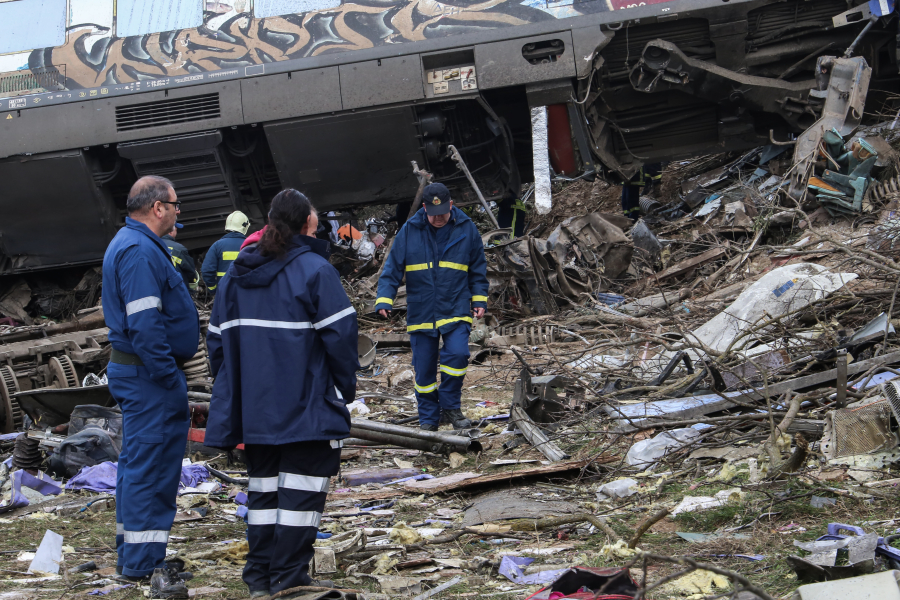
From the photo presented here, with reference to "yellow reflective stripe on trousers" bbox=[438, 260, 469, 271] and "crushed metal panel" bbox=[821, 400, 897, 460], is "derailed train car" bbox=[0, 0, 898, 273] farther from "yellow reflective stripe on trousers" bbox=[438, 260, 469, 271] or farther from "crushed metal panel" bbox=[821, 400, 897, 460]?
"crushed metal panel" bbox=[821, 400, 897, 460]

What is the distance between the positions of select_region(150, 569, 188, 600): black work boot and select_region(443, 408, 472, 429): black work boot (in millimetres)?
2526

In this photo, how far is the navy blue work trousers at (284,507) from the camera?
2.71 meters

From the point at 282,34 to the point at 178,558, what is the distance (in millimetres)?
5952

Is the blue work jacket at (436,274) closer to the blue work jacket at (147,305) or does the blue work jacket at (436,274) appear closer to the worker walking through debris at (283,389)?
the blue work jacket at (147,305)

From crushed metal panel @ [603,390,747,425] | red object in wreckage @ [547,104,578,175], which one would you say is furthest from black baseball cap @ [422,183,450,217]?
red object in wreckage @ [547,104,578,175]

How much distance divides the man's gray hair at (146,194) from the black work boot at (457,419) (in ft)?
8.37

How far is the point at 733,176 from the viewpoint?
11070mm

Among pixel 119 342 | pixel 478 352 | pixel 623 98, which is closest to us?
pixel 119 342

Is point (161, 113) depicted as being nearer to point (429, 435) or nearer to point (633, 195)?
point (429, 435)

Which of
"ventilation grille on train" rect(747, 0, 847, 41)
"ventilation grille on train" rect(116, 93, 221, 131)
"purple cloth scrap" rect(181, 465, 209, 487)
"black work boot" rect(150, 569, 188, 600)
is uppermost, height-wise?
"ventilation grille on train" rect(747, 0, 847, 41)

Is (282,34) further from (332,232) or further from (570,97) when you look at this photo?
(332,232)

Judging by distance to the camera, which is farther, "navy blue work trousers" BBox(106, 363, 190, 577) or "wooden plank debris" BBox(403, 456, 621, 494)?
"wooden plank debris" BBox(403, 456, 621, 494)

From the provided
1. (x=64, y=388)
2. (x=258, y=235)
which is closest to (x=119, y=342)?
(x=258, y=235)

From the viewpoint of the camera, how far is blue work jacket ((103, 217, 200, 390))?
3.04 meters
